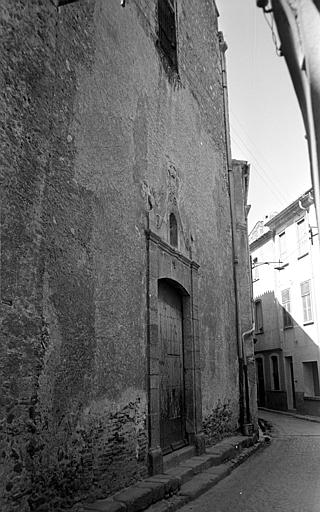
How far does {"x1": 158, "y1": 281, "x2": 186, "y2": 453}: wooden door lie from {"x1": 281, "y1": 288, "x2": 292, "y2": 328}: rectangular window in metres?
13.3

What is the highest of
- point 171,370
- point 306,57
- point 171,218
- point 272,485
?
point 171,218

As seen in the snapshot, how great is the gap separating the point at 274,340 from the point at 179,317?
48.3 ft

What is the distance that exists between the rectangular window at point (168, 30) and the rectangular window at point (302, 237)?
11239 mm

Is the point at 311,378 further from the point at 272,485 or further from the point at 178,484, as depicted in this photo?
the point at 178,484

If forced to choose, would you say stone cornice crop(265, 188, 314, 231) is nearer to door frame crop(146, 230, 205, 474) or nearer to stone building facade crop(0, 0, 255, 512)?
stone building facade crop(0, 0, 255, 512)

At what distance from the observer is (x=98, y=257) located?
5.42 m

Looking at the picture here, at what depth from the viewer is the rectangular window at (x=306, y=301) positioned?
18.5 m

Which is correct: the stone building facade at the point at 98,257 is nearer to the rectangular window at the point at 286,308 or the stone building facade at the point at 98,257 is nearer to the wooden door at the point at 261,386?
the rectangular window at the point at 286,308

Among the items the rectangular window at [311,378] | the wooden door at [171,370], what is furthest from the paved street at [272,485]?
the rectangular window at [311,378]

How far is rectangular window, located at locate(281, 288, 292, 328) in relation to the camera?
20.4 meters

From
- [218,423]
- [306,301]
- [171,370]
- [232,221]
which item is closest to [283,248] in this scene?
[306,301]

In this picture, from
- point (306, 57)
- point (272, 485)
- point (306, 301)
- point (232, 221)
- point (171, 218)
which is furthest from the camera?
point (306, 301)

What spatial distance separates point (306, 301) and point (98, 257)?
48.3 feet

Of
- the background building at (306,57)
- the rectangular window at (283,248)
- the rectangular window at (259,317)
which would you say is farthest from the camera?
the rectangular window at (259,317)
